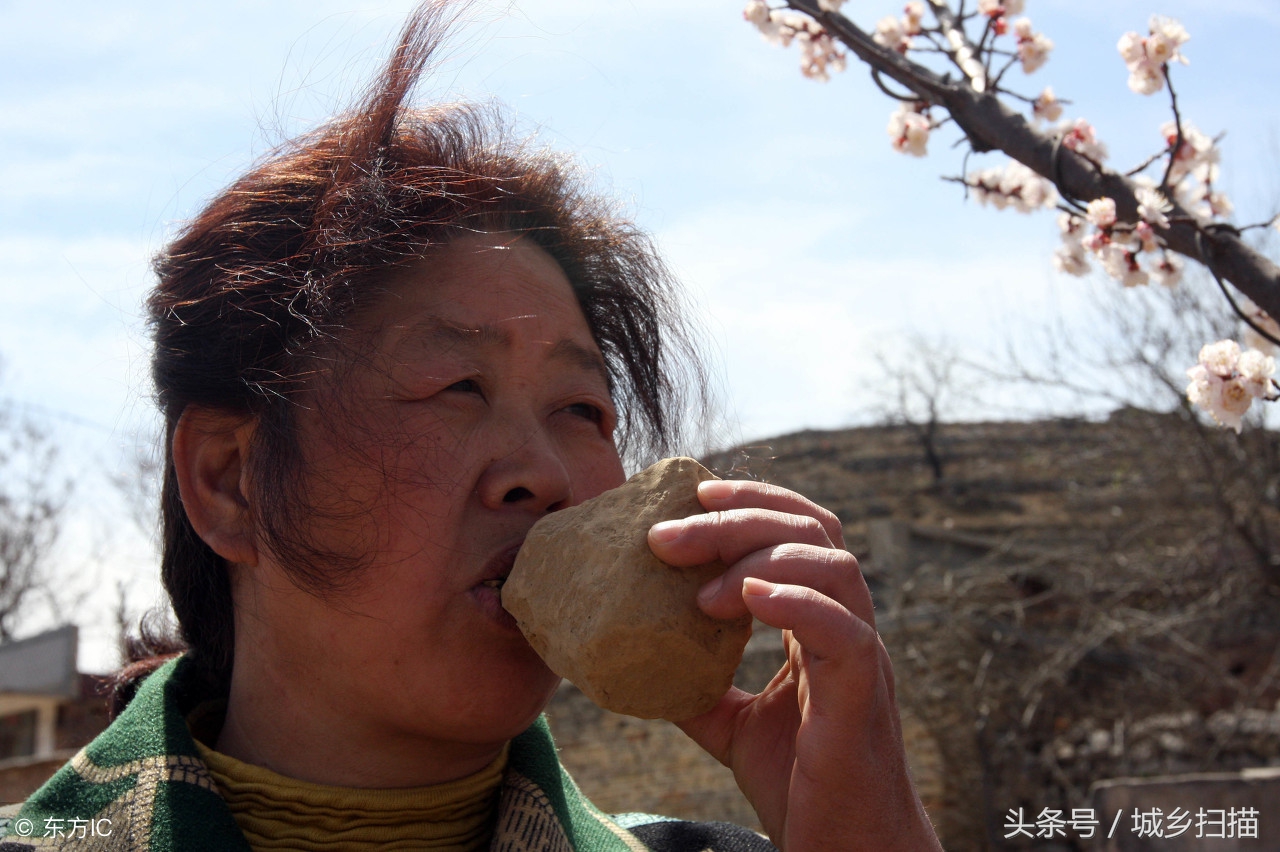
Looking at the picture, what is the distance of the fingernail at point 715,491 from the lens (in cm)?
139

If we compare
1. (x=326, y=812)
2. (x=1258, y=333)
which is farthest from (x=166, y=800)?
(x=1258, y=333)

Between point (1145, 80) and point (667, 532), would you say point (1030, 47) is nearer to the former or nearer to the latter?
point (1145, 80)

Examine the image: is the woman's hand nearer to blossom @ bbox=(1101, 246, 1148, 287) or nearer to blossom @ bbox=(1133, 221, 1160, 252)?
blossom @ bbox=(1133, 221, 1160, 252)

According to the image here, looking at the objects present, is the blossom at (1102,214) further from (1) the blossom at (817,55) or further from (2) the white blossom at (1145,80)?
(1) the blossom at (817,55)

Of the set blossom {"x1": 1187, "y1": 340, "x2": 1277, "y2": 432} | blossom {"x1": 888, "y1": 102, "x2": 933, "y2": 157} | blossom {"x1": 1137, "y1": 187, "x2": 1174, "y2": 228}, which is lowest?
blossom {"x1": 1187, "y1": 340, "x2": 1277, "y2": 432}

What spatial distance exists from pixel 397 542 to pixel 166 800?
20.7 inches

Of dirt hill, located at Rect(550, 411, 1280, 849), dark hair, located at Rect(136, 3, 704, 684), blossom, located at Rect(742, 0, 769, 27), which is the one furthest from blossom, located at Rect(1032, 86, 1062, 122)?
dirt hill, located at Rect(550, 411, 1280, 849)

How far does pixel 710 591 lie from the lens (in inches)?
52.6

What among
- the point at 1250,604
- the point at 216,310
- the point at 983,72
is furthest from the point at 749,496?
the point at 1250,604

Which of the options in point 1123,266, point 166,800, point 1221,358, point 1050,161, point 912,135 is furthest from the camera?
point 912,135

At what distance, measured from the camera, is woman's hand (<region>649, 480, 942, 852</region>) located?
4.23ft

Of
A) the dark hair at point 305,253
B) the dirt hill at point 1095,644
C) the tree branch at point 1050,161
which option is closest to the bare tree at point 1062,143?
the tree branch at point 1050,161

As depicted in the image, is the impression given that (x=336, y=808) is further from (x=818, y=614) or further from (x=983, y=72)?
(x=983, y=72)

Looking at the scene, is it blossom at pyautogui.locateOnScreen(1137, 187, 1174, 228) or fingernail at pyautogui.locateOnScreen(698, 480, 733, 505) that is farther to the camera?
blossom at pyautogui.locateOnScreen(1137, 187, 1174, 228)
